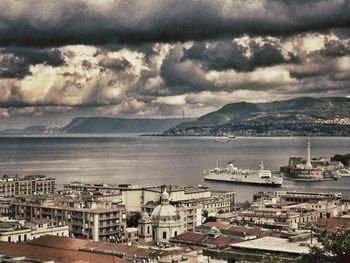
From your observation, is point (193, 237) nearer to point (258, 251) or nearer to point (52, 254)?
point (52, 254)

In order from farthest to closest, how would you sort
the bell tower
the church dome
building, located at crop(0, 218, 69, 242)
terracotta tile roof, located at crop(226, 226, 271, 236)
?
the bell tower → the church dome → building, located at crop(0, 218, 69, 242) → terracotta tile roof, located at crop(226, 226, 271, 236)

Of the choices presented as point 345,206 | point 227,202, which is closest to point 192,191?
point 227,202

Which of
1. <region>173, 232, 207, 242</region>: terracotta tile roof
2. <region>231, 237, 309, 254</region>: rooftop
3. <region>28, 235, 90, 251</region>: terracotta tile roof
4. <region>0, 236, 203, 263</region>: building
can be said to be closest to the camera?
<region>231, 237, 309, 254</region>: rooftop

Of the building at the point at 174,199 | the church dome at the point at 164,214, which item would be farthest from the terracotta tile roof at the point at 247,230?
the building at the point at 174,199

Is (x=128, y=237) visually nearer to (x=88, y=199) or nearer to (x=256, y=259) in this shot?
(x=88, y=199)

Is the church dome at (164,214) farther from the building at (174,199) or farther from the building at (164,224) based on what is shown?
the building at (174,199)

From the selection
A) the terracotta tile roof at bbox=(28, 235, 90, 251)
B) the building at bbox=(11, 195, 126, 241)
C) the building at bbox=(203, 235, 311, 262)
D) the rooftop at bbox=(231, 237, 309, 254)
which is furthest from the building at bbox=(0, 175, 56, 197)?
the building at bbox=(203, 235, 311, 262)

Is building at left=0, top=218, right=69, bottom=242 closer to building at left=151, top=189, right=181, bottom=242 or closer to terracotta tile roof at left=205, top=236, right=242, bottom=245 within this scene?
building at left=151, top=189, right=181, bottom=242

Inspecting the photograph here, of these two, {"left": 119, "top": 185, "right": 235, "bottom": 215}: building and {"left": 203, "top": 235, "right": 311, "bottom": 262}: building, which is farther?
{"left": 119, "top": 185, "right": 235, "bottom": 215}: building
